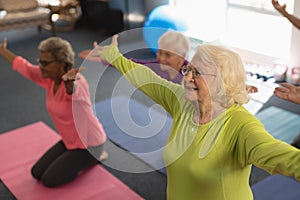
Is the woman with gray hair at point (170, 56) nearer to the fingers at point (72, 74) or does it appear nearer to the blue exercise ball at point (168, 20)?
the fingers at point (72, 74)

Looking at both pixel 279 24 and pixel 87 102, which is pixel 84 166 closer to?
pixel 87 102

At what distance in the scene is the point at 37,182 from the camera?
333 cm

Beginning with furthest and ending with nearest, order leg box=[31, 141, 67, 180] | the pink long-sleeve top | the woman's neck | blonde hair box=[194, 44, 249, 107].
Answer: leg box=[31, 141, 67, 180] < the pink long-sleeve top < the woman's neck < blonde hair box=[194, 44, 249, 107]

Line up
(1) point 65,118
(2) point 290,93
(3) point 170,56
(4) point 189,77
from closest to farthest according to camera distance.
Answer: (2) point 290,93
(4) point 189,77
(3) point 170,56
(1) point 65,118

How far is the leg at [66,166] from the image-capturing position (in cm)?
321

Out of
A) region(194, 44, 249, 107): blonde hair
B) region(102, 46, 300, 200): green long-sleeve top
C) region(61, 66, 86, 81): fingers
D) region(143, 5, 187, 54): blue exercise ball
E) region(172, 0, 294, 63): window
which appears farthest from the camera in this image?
region(143, 5, 187, 54): blue exercise ball

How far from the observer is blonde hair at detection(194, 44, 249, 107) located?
1.74 metres

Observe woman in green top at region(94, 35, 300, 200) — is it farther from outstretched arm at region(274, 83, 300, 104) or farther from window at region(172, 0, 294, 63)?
window at region(172, 0, 294, 63)

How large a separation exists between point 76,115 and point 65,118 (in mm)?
172

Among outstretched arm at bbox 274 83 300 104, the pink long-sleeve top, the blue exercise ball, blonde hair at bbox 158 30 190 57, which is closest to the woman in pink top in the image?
the pink long-sleeve top

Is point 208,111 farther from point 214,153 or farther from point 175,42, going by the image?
point 175,42

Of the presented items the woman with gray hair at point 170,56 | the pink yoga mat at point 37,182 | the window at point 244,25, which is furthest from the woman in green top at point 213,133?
the window at point 244,25

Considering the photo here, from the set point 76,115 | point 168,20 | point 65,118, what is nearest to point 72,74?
point 76,115

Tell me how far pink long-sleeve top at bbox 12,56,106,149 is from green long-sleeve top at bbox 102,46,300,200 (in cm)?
110
